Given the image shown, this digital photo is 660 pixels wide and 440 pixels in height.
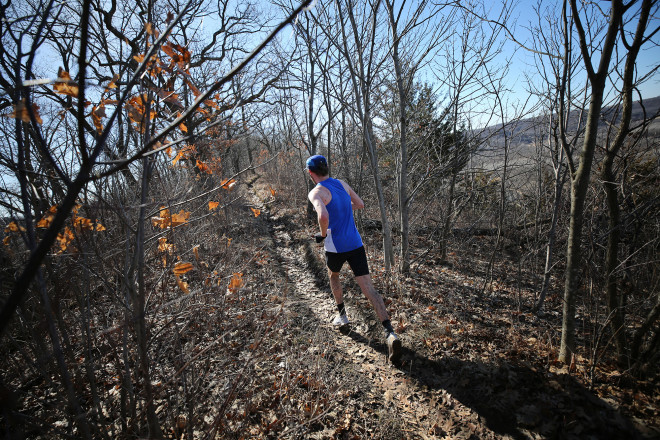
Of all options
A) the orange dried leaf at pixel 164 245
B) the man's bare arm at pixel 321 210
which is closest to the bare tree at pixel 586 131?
the man's bare arm at pixel 321 210

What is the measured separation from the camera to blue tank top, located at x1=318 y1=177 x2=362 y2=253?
321cm

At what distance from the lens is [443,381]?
2773 millimetres

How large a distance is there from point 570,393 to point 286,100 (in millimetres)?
11150

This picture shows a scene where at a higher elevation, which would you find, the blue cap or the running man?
the blue cap

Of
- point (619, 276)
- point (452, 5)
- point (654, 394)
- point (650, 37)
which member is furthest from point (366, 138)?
point (654, 394)

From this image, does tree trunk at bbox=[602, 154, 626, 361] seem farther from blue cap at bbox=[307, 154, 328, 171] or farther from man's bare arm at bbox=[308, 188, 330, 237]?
blue cap at bbox=[307, 154, 328, 171]

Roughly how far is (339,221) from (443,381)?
6.24 feet

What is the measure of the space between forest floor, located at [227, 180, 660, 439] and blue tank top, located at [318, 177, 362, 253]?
2.30 feet

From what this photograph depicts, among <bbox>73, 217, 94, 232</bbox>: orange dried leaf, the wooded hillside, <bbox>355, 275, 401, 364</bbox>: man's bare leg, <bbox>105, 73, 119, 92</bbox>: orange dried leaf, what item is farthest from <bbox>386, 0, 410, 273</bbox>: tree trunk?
<bbox>73, 217, 94, 232</bbox>: orange dried leaf

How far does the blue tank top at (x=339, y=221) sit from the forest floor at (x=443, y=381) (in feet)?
2.30

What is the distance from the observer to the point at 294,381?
2.69 m

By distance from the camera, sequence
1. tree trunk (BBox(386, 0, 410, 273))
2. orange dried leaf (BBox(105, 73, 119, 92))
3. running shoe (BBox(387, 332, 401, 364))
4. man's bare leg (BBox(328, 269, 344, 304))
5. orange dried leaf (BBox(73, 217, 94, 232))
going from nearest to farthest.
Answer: orange dried leaf (BBox(105, 73, 119, 92))
orange dried leaf (BBox(73, 217, 94, 232))
running shoe (BBox(387, 332, 401, 364))
man's bare leg (BBox(328, 269, 344, 304))
tree trunk (BBox(386, 0, 410, 273))

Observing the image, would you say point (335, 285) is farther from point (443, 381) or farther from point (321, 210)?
point (443, 381)

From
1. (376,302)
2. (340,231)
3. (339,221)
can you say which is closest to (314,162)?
(339,221)
